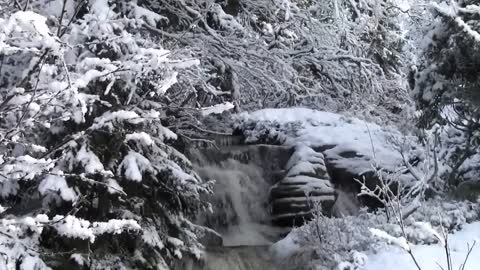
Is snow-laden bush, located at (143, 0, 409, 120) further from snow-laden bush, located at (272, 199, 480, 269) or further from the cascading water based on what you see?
snow-laden bush, located at (272, 199, 480, 269)

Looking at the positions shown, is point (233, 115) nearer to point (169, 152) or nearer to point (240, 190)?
point (240, 190)

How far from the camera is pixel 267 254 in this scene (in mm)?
7867

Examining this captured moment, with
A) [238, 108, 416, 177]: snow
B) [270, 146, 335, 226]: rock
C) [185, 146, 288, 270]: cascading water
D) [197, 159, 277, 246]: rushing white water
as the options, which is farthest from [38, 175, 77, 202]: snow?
[238, 108, 416, 177]: snow

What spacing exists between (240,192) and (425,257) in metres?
4.69

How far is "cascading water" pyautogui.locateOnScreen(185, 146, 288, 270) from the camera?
31.9 ft

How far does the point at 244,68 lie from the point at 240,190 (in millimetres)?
3559

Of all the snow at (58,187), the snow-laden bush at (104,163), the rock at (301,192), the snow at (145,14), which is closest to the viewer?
the snow-laden bush at (104,163)

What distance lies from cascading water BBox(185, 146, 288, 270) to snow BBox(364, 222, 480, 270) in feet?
10.1

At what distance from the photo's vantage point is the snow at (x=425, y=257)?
588 centimetres

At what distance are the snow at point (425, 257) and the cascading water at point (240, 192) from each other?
3084 mm

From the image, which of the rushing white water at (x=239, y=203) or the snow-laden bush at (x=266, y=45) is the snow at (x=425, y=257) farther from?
the rushing white water at (x=239, y=203)

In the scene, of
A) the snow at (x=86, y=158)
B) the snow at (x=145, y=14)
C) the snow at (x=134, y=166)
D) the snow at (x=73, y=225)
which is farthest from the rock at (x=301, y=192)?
the snow at (x=73, y=225)

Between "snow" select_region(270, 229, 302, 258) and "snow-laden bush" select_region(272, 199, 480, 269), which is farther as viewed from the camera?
"snow" select_region(270, 229, 302, 258)

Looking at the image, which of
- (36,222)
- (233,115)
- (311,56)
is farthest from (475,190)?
(36,222)
